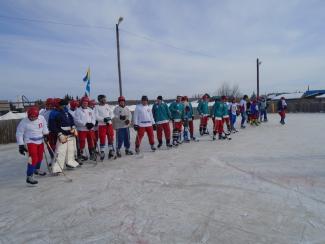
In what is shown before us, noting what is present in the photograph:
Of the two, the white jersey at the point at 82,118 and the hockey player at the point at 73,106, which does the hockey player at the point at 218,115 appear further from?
the hockey player at the point at 73,106

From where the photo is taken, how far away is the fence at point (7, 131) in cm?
1323

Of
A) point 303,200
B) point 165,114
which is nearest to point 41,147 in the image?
point 165,114

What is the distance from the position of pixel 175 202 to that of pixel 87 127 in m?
4.02

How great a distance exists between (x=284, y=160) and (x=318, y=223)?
3.48 m

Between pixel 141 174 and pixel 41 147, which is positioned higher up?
pixel 41 147

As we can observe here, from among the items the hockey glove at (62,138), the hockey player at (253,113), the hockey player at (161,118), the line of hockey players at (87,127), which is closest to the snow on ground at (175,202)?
the line of hockey players at (87,127)

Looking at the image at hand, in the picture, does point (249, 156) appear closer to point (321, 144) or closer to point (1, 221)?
point (321, 144)

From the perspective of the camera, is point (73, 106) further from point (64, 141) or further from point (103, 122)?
point (64, 141)

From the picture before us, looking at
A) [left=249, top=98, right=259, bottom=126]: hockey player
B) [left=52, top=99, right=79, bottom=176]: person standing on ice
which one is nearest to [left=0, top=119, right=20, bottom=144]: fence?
[left=52, top=99, right=79, bottom=176]: person standing on ice

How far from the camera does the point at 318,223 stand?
335 centimetres

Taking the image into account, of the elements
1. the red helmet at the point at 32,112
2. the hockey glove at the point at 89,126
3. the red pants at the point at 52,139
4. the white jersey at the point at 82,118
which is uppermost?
the red helmet at the point at 32,112

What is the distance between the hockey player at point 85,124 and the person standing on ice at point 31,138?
1.50m

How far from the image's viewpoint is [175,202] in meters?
4.23

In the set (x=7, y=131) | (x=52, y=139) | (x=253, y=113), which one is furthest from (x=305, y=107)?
(x=52, y=139)
